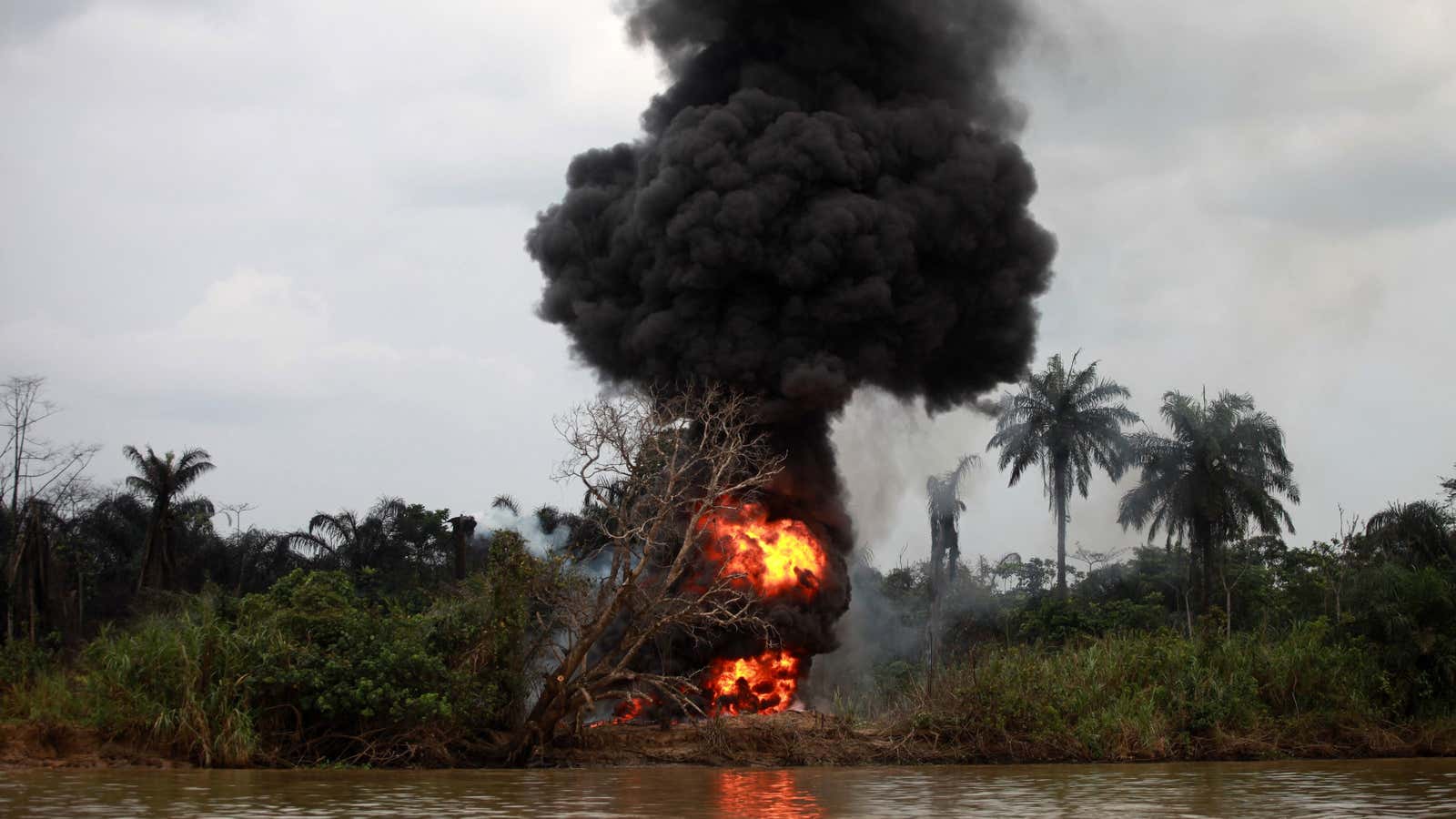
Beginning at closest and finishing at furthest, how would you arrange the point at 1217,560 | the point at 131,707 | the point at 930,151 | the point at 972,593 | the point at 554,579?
the point at 131,707, the point at 554,579, the point at 930,151, the point at 1217,560, the point at 972,593

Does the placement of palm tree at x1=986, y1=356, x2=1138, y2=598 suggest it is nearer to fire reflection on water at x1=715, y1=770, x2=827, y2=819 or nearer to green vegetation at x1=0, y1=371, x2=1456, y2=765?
green vegetation at x1=0, y1=371, x2=1456, y2=765

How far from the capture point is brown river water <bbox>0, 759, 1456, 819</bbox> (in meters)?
15.5

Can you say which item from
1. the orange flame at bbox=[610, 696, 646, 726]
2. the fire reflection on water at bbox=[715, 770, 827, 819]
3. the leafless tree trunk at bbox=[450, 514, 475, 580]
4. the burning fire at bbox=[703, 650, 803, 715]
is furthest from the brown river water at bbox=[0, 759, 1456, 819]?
the leafless tree trunk at bbox=[450, 514, 475, 580]

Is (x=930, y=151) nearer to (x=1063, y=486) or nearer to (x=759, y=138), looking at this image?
(x=759, y=138)

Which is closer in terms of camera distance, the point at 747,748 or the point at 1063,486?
the point at 747,748

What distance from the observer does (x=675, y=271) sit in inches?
1345

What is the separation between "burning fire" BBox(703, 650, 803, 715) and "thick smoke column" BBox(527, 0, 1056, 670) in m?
1.12

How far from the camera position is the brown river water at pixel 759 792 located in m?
15.5

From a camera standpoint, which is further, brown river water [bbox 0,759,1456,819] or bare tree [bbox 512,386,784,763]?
bare tree [bbox 512,386,784,763]

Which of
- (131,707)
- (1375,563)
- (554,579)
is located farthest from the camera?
(1375,563)

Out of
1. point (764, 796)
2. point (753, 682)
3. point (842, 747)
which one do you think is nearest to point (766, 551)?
point (753, 682)

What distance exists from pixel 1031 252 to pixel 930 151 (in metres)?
4.10

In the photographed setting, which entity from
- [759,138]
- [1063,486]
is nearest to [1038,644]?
[759,138]

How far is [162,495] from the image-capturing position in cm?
4091
